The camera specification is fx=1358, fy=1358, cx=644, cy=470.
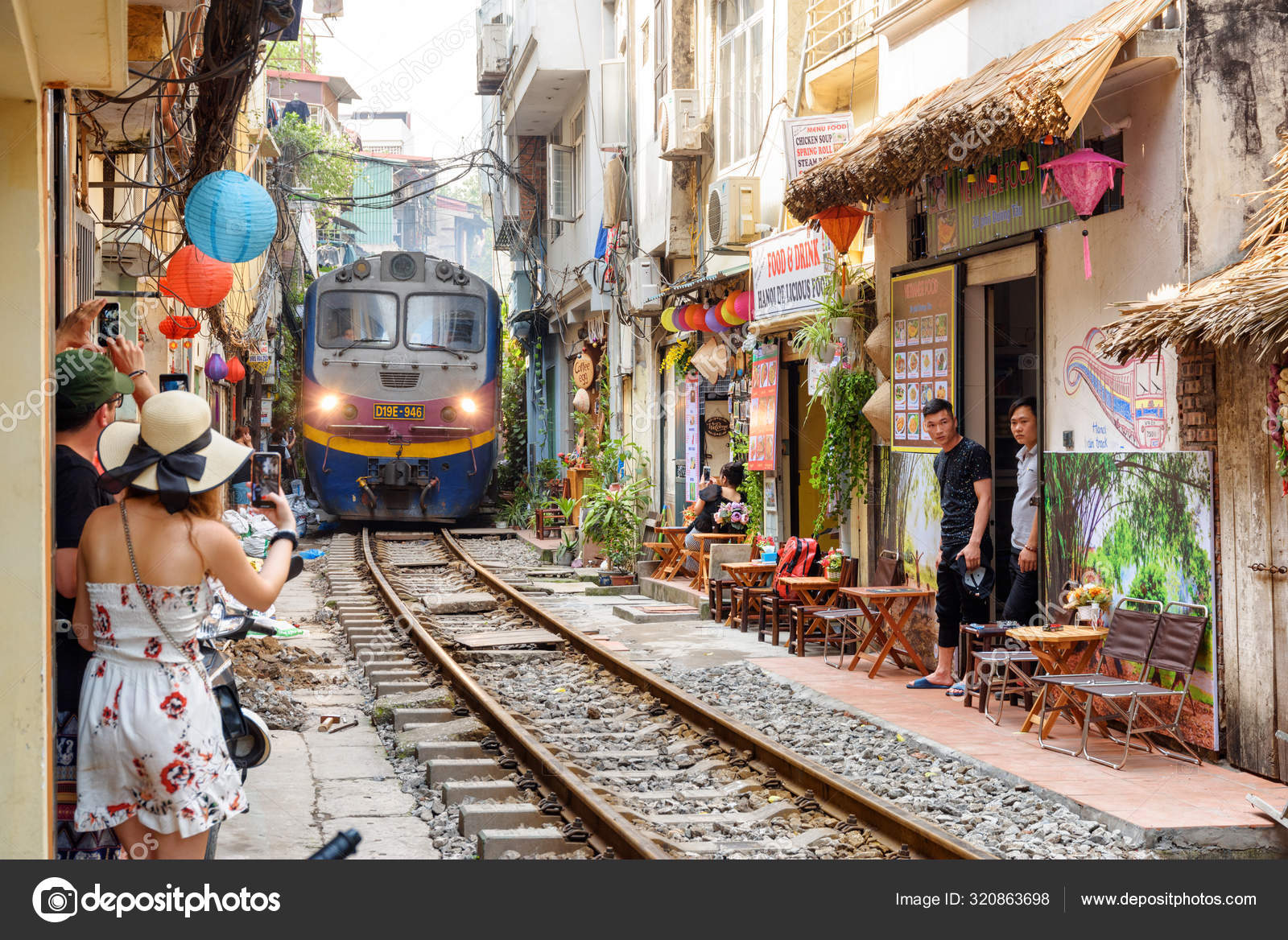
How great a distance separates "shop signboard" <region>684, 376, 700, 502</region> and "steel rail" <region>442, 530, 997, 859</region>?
6747mm

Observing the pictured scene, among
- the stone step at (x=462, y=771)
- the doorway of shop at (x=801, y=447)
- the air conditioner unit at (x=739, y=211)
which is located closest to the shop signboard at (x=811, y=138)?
the air conditioner unit at (x=739, y=211)

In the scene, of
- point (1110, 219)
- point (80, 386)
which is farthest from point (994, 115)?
point (80, 386)

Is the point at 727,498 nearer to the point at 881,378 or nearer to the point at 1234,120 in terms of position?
the point at 881,378

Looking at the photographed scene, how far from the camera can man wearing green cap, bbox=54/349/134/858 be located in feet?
12.9

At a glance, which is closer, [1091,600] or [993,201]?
[1091,600]

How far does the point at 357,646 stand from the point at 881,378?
493 centimetres

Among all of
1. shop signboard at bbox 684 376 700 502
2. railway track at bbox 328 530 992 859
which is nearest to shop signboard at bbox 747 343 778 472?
railway track at bbox 328 530 992 859

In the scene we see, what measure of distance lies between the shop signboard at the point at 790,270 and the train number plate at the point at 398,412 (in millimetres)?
8295

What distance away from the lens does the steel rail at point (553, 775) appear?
5.65 m

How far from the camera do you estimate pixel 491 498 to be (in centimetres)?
2783

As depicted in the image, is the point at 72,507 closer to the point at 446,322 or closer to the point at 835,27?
the point at 835,27

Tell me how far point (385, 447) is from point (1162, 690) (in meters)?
15.5

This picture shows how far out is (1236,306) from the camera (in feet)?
20.0

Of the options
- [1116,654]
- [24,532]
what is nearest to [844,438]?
[1116,654]
